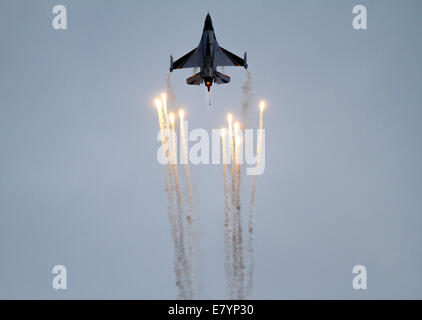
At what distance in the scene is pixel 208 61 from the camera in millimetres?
39750

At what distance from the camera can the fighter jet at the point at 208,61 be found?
3994cm

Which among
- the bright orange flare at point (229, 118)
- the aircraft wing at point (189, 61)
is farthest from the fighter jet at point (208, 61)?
the bright orange flare at point (229, 118)

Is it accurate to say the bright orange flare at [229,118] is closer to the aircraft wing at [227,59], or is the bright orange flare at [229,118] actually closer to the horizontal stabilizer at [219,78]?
the horizontal stabilizer at [219,78]

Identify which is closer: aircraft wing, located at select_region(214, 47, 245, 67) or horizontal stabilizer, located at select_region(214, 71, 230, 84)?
horizontal stabilizer, located at select_region(214, 71, 230, 84)

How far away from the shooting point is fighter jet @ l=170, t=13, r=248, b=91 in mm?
39938

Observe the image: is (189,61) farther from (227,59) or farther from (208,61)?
(208,61)

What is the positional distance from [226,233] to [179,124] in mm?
13005

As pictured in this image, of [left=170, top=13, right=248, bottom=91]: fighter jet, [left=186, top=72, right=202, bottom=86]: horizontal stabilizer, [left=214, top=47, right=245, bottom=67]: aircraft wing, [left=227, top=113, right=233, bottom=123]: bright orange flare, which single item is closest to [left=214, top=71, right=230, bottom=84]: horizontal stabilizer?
[left=170, top=13, right=248, bottom=91]: fighter jet

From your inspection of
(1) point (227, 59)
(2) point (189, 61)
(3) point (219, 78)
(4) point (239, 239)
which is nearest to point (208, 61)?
(3) point (219, 78)

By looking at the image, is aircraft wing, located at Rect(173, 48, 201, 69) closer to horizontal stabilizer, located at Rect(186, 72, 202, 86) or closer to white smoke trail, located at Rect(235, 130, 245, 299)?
horizontal stabilizer, located at Rect(186, 72, 202, 86)
